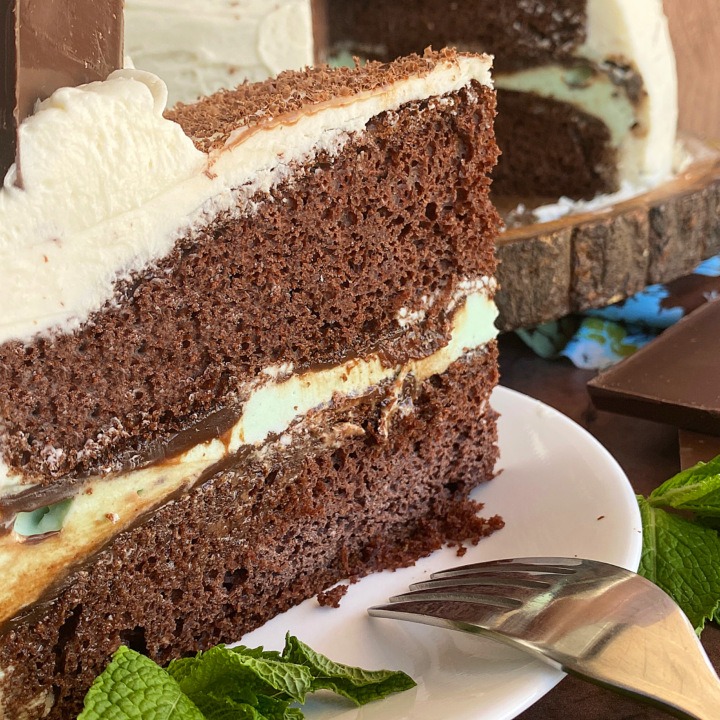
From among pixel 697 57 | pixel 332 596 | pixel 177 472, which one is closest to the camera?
pixel 177 472

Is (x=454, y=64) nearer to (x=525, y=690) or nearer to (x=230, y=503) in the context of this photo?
(x=230, y=503)

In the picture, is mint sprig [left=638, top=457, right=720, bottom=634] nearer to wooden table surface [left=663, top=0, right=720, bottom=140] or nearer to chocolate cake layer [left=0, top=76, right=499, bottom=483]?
chocolate cake layer [left=0, top=76, right=499, bottom=483]

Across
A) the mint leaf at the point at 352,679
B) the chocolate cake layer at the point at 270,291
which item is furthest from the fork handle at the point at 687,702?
the chocolate cake layer at the point at 270,291

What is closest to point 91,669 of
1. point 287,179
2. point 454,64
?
point 287,179

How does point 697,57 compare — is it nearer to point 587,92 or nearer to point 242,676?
point 587,92

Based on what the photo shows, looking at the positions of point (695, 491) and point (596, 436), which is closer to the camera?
point (695, 491)

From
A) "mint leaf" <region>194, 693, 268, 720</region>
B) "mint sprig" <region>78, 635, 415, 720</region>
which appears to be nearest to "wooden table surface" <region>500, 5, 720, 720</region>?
"mint sprig" <region>78, 635, 415, 720</region>

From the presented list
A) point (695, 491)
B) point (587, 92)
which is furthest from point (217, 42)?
point (695, 491)
